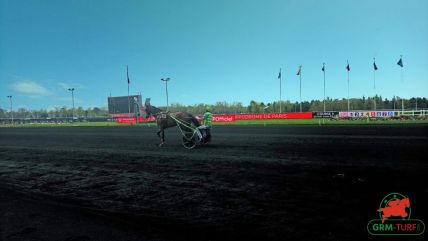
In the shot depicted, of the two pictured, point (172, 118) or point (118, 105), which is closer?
point (172, 118)

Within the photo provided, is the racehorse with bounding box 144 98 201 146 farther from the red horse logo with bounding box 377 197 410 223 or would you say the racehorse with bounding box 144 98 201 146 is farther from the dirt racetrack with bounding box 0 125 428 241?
the red horse logo with bounding box 377 197 410 223

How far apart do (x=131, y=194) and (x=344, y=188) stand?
4478mm

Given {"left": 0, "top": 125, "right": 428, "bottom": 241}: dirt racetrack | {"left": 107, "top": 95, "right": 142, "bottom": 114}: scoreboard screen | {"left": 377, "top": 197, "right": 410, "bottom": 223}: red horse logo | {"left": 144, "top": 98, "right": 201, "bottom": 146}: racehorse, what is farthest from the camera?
{"left": 107, "top": 95, "right": 142, "bottom": 114}: scoreboard screen

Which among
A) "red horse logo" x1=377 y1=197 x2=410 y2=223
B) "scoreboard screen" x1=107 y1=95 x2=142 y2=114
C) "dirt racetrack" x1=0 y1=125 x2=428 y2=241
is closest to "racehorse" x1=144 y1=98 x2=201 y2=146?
"dirt racetrack" x1=0 y1=125 x2=428 y2=241

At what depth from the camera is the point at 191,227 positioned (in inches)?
172

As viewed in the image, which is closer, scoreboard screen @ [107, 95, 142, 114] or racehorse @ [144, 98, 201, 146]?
racehorse @ [144, 98, 201, 146]

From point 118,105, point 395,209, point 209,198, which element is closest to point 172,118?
point 209,198

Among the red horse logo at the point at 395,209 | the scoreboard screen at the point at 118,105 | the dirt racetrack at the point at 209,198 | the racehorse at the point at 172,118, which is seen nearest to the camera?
the red horse logo at the point at 395,209

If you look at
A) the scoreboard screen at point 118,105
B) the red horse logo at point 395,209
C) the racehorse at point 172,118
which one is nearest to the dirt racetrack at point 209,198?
the red horse logo at point 395,209

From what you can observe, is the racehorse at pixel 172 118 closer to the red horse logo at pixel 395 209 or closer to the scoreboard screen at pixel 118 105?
the red horse logo at pixel 395 209

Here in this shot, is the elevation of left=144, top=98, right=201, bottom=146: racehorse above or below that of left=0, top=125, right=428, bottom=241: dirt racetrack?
above

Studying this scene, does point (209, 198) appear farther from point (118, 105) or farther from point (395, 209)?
point (118, 105)

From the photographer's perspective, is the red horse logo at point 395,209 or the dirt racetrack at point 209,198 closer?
the red horse logo at point 395,209

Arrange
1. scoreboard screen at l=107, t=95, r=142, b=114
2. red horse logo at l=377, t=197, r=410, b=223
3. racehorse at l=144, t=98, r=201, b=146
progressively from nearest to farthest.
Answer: red horse logo at l=377, t=197, r=410, b=223 → racehorse at l=144, t=98, r=201, b=146 → scoreboard screen at l=107, t=95, r=142, b=114
